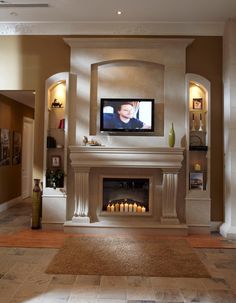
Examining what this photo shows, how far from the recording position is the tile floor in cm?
272

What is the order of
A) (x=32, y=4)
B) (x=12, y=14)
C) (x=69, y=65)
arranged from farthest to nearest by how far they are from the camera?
1. (x=69, y=65)
2. (x=12, y=14)
3. (x=32, y=4)

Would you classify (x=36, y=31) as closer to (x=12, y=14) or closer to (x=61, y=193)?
(x=12, y=14)

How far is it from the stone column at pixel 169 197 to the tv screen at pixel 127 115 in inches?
33.5

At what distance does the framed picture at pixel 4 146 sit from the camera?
641 cm

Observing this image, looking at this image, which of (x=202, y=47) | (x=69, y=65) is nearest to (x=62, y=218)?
(x=69, y=65)

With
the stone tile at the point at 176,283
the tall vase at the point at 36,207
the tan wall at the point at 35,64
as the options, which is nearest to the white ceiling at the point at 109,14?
the tan wall at the point at 35,64

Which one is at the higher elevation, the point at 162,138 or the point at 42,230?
the point at 162,138

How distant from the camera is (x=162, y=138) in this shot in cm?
510

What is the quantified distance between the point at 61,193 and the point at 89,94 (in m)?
1.80

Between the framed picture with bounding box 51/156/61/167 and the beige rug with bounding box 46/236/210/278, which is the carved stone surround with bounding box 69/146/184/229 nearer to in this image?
the framed picture with bounding box 51/156/61/167

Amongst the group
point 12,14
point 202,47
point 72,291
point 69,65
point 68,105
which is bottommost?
point 72,291

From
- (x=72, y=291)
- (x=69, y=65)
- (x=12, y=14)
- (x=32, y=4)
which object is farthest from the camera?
(x=69, y=65)

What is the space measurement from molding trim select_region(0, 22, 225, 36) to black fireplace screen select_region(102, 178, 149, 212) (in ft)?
8.57

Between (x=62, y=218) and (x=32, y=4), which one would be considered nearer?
(x=32, y=4)
